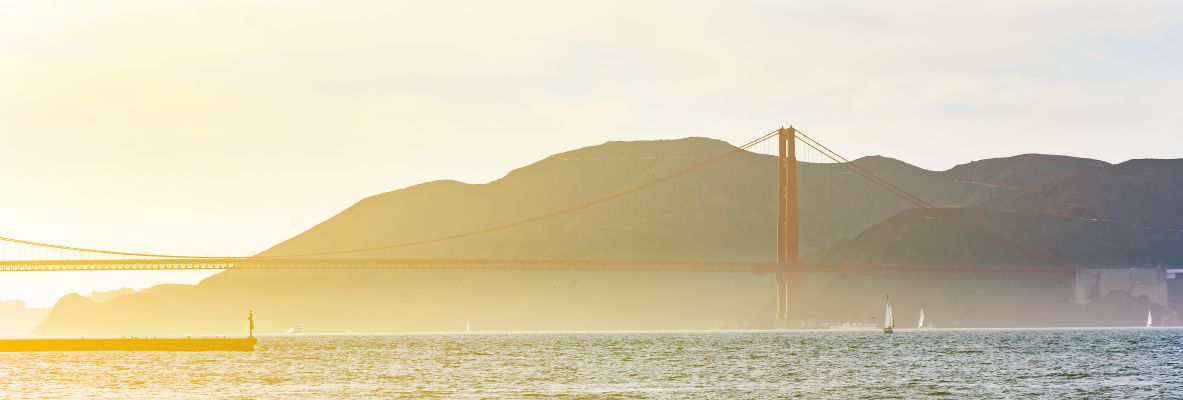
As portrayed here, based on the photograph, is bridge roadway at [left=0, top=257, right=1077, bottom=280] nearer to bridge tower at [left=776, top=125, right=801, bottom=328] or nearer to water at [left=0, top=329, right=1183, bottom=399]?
bridge tower at [left=776, top=125, right=801, bottom=328]

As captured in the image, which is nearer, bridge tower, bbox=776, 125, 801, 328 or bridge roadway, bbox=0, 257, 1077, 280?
bridge roadway, bbox=0, 257, 1077, 280

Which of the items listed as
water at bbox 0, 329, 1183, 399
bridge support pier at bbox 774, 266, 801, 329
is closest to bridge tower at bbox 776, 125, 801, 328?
bridge support pier at bbox 774, 266, 801, 329

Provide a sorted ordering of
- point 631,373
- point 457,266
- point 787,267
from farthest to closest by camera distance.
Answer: point 787,267 < point 457,266 < point 631,373

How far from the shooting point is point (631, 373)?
316 ft

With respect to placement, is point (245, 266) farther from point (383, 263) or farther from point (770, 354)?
point (770, 354)

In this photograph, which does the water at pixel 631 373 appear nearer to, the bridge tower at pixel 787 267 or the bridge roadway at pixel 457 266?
the bridge roadway at pixel 457 266

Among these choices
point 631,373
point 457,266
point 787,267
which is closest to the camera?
point 631,373

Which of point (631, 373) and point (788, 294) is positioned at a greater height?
Answer: point (788, 294)

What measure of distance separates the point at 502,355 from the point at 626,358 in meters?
13.6

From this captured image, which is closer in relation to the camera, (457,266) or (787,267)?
(457,266)

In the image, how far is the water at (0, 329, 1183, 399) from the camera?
79938 millimetres

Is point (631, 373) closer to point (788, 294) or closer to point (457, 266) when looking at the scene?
point (457, 266)

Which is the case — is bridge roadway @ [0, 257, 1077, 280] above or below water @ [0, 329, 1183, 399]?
above

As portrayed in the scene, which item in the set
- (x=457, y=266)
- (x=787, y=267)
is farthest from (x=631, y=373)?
(x=787, y=267)
